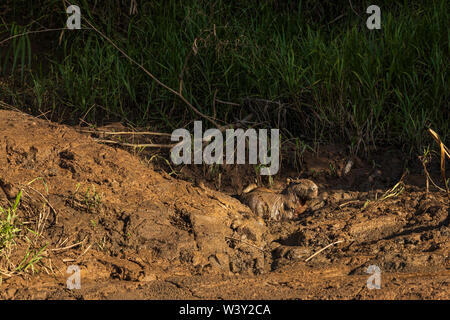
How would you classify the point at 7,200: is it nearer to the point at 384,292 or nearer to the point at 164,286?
the point at 164,286

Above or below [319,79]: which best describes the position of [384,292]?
below

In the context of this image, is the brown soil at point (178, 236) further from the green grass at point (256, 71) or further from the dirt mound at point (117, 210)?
the green grass at point (256, 71)

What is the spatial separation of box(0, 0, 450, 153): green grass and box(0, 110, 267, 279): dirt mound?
3.20 feet

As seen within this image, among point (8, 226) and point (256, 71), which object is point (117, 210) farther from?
point (256, 71)

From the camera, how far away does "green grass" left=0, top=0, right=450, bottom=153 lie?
4.05 meters

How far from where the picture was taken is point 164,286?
2.59 meters

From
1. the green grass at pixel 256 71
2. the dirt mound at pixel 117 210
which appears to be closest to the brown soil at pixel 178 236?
the dirt mound at pixel 117 210

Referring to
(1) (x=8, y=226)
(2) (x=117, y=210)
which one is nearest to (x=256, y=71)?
(2) (x=117, y=210)

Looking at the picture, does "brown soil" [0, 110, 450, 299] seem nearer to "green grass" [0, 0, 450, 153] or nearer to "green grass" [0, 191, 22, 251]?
"green grass" [0, 191, 22, 251]

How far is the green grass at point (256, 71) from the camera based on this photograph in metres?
4.05

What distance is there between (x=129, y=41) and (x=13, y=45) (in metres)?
0.91

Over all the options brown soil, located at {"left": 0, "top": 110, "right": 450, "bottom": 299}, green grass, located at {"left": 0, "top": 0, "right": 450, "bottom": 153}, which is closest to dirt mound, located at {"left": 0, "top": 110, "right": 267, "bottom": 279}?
brown soil, located at {"left": 0, "top": 110, "right": 450, "bottom": 299}

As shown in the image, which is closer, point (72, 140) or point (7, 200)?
point (7, 200)

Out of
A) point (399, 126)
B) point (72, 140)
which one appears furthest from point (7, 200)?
point (399, 126)
